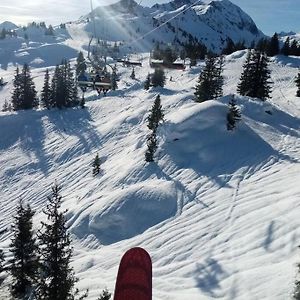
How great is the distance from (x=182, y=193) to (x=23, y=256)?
12658 mm

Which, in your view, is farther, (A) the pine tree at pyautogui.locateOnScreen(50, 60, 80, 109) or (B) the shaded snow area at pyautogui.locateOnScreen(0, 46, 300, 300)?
(A) the pine tree at pyautogui.locateOnScreen(50, 60, 80, 109)

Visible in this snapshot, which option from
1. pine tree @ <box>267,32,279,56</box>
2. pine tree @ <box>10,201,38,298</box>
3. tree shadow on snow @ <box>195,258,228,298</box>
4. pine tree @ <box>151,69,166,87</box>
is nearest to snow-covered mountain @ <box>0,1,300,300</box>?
tree shadow on snow @ <box>195,258,228,298</box>

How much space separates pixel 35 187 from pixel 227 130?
22.3 metres

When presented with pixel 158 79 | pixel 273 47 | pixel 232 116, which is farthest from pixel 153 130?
pixel 273 47

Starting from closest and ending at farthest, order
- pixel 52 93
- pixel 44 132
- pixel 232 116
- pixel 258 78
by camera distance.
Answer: pixel 232 116 → pixel 258 78 → pixel 44 132 → pixel 52 93

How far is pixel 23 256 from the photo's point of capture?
23984 millimetres

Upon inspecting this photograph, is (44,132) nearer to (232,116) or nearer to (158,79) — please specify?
(158,79)

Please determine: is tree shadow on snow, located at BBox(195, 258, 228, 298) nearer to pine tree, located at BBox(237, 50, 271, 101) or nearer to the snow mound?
the snow mound

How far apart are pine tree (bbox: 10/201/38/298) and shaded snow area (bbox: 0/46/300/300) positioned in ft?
10.1

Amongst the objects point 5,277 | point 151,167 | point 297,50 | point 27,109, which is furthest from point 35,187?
point 297,50

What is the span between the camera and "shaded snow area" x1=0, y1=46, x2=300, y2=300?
19812 mm

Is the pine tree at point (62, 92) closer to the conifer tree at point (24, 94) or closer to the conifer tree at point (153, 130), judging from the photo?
the conifer tree at point (24, 94)

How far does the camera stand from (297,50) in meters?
103

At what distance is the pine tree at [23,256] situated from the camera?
23906 mm
